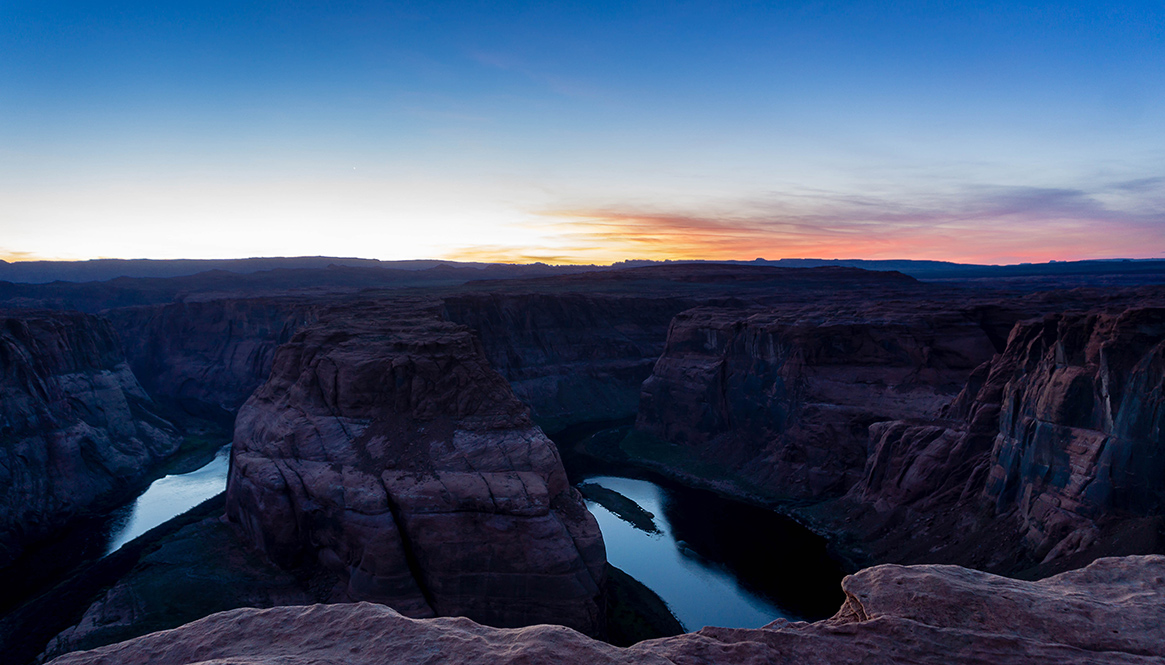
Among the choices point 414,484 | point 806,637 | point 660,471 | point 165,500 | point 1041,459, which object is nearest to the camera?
point 806,637

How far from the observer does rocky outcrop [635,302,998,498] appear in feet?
154

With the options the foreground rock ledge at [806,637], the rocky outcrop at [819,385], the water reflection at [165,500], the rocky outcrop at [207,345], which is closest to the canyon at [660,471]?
the foreground rock ledge at [806,637]

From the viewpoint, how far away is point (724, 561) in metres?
38.0

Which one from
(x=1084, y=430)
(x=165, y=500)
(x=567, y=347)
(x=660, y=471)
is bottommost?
(x=165, y=500)

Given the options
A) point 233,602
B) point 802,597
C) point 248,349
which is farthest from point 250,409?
point 248,349

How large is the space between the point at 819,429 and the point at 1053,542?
70.2ft

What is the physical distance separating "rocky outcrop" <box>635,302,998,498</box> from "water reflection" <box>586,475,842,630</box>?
6.01 meters

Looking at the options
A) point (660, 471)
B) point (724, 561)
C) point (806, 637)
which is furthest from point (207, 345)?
point (806, 637)

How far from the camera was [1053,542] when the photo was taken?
1075 inches

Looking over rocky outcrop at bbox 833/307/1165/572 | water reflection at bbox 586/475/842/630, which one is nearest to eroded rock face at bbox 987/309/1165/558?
rocky outcrop at bbox 833/307/1165/572

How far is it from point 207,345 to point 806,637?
105080 millimetres

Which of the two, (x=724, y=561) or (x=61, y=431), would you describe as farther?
(x=61, y=431)

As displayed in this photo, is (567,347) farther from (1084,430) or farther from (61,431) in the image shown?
(1084,430)

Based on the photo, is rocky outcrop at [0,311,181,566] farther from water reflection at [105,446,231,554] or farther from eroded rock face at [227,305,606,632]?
eroded rock face at [227,305,606,632]
